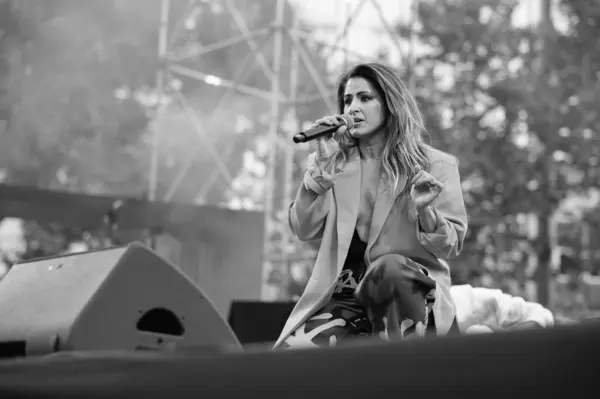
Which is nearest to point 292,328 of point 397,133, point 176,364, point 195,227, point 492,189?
point 397,133

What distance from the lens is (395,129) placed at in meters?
2.21

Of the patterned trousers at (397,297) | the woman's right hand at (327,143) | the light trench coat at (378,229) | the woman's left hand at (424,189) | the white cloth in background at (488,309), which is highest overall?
the woman's right hand at (327,143)

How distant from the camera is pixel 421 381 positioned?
0.62m

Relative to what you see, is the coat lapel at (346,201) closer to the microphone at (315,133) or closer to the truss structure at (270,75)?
the microphone at (315,133)

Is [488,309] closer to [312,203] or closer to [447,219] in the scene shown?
[447,219]

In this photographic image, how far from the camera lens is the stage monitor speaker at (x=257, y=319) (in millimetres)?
4227

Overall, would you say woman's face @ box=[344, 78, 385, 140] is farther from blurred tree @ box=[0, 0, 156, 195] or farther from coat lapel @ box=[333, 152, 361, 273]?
blurred tree @ box=[0, 0, 156, 195]

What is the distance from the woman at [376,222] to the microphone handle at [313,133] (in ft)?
0.09

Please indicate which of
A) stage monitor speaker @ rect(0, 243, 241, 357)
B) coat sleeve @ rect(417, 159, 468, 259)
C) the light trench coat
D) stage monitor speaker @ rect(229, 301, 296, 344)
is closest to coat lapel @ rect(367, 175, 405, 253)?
the light trench coat

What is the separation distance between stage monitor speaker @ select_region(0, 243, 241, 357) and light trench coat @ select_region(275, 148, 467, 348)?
0.92 ft

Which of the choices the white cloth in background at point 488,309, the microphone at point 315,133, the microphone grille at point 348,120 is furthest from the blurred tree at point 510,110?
the microphone at point 315,133

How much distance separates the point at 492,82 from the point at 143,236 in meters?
3.56

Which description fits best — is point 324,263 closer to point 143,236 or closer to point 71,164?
point 143,236

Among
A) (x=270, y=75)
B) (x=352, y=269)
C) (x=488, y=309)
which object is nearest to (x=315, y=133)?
(x=352, y=269)
